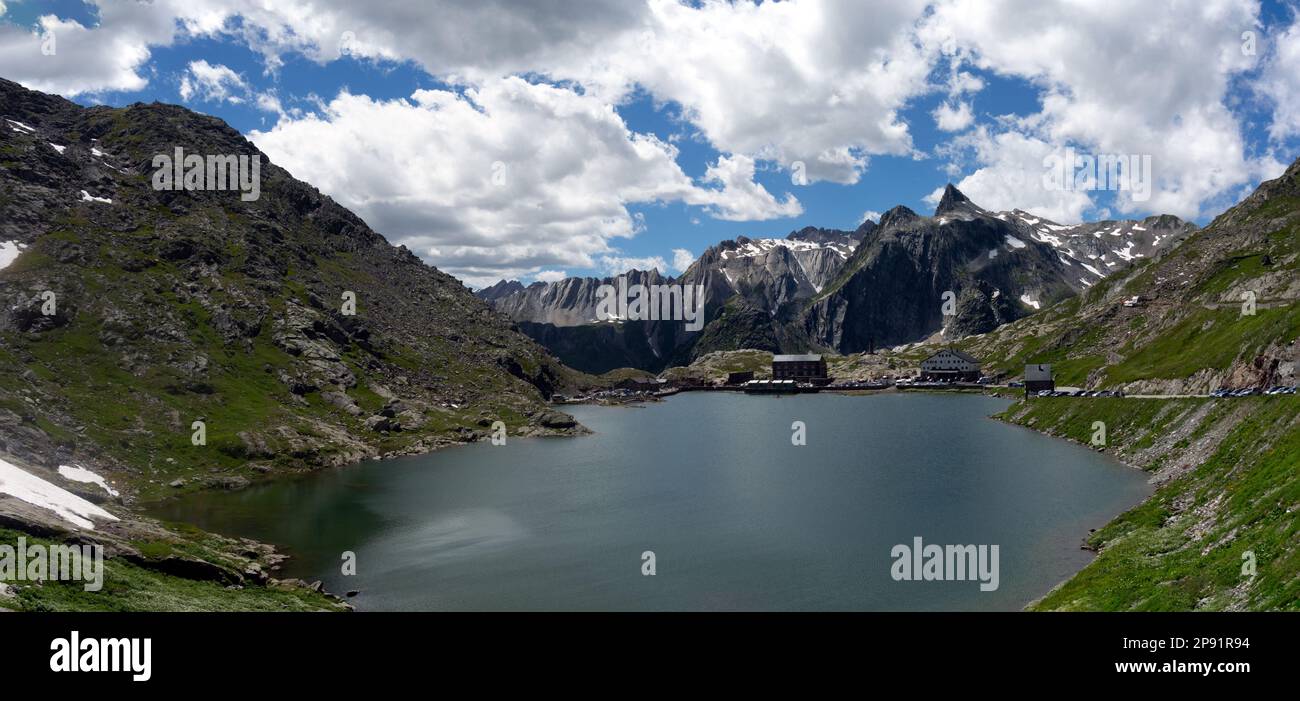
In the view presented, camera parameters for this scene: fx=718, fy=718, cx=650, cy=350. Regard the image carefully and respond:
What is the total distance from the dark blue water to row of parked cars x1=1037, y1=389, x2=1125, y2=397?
14196 mm

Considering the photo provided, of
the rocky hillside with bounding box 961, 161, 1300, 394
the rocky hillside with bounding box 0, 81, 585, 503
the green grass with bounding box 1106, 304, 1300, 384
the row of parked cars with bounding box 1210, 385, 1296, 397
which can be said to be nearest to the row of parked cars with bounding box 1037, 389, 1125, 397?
the rocky hillside with bounding box 961, 161, 1300, 394

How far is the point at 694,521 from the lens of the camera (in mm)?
80938

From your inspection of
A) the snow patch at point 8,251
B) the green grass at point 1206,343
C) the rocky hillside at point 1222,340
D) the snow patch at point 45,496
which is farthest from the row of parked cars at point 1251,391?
the snow patch at point 8,251

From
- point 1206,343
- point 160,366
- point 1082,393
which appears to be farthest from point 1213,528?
point 160,366

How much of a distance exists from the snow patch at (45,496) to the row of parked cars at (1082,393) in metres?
141

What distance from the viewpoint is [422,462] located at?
134 metres

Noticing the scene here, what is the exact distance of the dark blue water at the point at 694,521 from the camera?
5684cm

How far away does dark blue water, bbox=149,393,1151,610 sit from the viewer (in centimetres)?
5684

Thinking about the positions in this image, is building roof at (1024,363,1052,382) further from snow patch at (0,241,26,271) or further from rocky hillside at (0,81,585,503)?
snow patch at (0,241,26,271)

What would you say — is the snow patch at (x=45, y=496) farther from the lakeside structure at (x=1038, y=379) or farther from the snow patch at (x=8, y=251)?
the lakeside structure at (x=1038, y=379)

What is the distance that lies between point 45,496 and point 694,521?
58.4 metres
